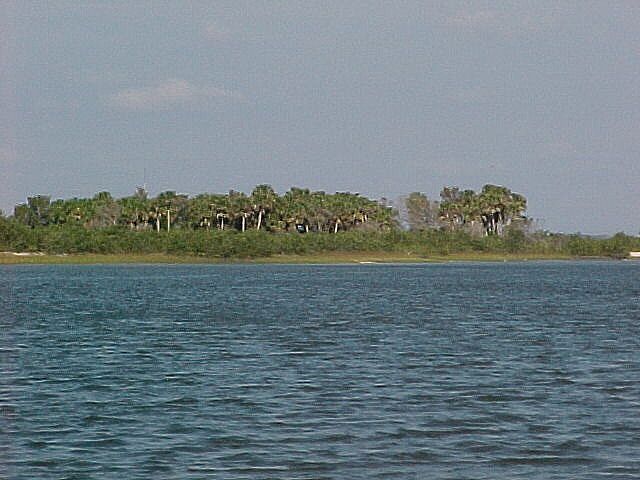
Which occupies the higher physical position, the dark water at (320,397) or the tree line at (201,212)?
the tree line at (201,212)

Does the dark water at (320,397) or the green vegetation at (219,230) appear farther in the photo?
the green vegetation at (219,230)

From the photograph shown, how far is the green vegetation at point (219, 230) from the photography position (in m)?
171

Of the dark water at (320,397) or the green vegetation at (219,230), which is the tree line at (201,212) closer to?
the green vegetation at (219,230)

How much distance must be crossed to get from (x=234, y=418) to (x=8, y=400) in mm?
6067

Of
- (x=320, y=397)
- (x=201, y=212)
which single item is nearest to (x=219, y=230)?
(x=201, y=212)

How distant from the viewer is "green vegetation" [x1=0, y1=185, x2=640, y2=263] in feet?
561

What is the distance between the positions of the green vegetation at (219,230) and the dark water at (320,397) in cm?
11476

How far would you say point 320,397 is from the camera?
26.3 m

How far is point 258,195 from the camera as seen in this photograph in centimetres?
17925

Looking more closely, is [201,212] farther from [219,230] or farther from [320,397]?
[320,397]

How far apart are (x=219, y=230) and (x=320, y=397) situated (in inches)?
5889

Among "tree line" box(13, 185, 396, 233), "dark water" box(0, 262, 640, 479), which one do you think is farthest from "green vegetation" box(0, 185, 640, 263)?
"dark water" box(0, 262, 640, 479)

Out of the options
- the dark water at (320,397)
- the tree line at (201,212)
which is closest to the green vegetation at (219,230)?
the tree line at (201,212)

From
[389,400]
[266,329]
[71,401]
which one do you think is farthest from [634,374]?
[266,329]
